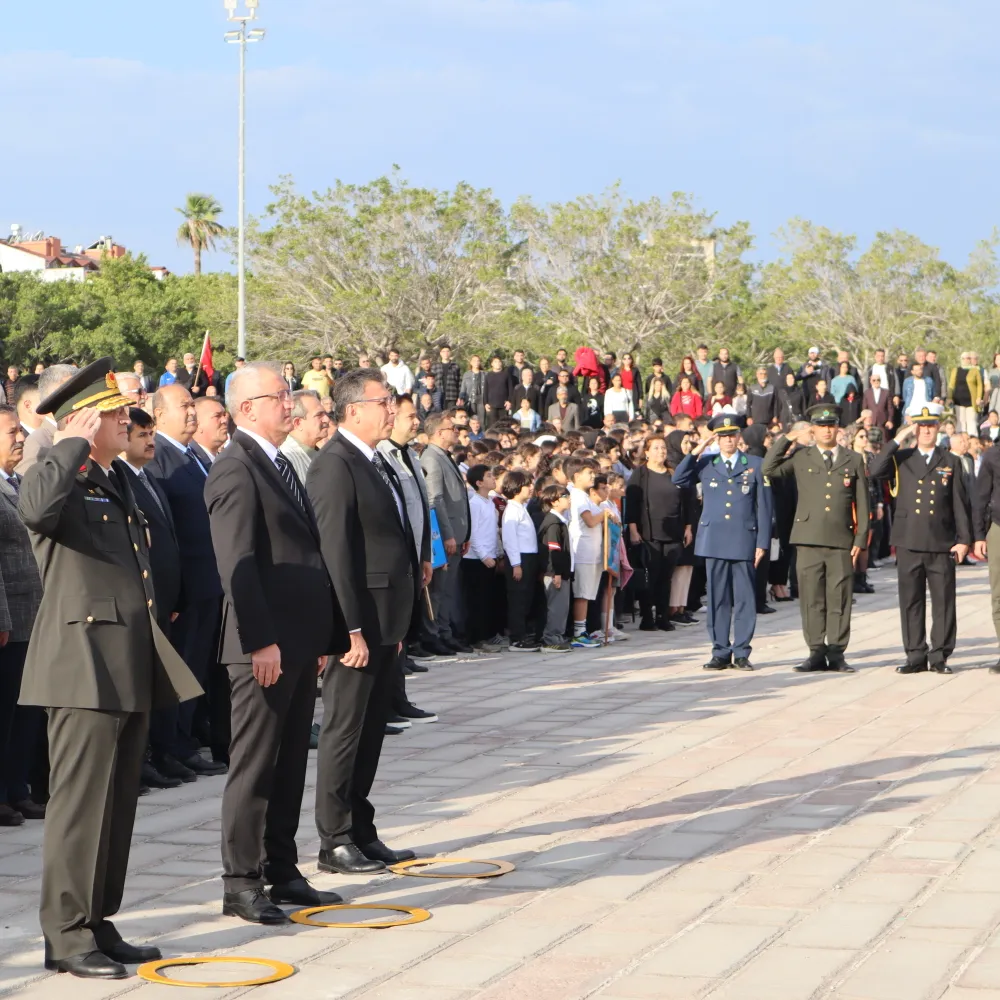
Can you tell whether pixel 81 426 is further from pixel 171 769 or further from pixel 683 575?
pixel 683 575

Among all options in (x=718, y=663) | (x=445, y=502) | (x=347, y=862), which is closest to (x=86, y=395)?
(x=347, y=862)

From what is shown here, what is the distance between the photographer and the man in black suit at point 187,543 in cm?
910

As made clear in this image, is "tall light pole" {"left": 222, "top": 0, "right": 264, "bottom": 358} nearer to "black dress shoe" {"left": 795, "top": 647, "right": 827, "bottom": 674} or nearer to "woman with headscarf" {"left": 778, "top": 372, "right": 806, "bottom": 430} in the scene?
"woman with headscarf" {"left": 778, "top": 372, "right": 806, "bottom": 430}

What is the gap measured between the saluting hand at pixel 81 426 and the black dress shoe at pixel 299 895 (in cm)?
193

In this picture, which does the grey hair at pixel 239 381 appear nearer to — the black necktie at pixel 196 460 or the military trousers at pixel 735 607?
the black necktie at pixel 196 460

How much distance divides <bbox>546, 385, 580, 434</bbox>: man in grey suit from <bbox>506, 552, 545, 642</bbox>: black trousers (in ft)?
38.0

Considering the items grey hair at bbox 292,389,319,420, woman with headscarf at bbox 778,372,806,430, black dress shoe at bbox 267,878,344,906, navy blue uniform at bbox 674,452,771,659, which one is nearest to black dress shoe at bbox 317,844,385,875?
black dress shoe at bbox 267,878,344,906

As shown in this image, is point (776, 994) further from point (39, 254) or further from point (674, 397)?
point (39, 254)

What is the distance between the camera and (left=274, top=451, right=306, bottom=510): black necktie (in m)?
6.21

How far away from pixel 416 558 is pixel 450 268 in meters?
45.6

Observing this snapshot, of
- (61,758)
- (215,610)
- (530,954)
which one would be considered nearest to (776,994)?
(530,954)

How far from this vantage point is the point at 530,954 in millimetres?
5586

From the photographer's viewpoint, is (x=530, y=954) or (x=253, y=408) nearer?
(x=530, y=954)

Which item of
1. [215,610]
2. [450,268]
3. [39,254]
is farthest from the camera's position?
[39,254]
